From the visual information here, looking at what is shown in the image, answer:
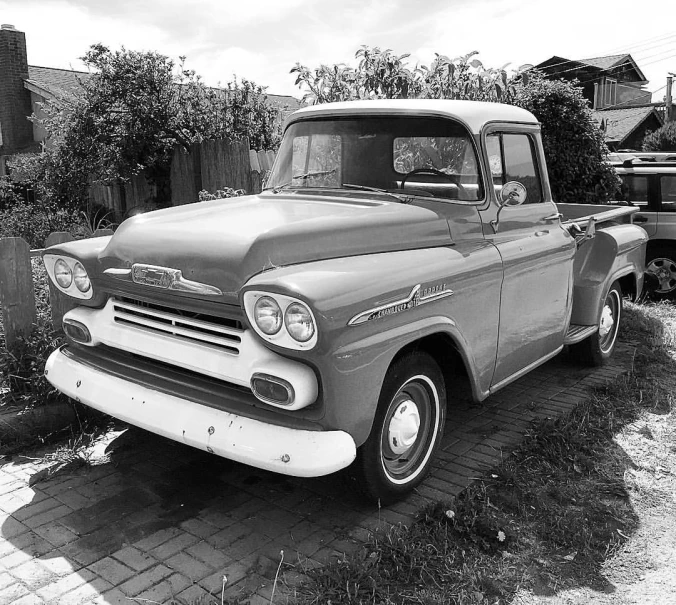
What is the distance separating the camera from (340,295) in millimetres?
2709

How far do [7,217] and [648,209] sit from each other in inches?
337

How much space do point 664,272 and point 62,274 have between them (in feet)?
23.1

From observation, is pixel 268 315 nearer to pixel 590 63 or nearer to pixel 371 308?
pixel 371 308

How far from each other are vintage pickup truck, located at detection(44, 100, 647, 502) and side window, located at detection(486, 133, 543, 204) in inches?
0.6

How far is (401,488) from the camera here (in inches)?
130

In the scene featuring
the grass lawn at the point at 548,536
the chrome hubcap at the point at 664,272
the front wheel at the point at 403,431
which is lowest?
the grass lawn at the point at 548,536

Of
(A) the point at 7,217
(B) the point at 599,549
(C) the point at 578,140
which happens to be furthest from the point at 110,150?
(B) the point at 599,549

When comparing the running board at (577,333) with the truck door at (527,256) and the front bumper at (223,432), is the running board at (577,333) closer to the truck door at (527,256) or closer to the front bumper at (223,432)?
the truck door at (527,256)

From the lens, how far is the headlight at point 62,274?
3.61 metres

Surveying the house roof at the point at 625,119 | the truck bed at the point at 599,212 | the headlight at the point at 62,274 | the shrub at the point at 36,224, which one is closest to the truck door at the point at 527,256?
the truck bed at the point at 599,212

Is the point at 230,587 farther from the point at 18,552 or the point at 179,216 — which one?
the point at 179,216

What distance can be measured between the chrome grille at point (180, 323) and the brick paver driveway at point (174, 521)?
875 mm

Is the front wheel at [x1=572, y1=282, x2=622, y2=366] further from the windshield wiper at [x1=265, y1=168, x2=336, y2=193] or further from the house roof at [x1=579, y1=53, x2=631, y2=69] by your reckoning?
the house roof at [x1=579, y1=53, x2=631, y2=69]

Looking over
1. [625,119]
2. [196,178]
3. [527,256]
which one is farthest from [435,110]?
[625,119]
